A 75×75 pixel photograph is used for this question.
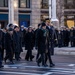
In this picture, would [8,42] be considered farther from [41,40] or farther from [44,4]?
[44,4]

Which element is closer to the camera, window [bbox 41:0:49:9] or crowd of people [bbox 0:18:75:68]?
crowd of people [bbox 0:18:75:68]

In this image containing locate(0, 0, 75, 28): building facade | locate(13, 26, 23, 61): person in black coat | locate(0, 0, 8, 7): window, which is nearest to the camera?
locate(13, 26, 23, 61): person in black coat

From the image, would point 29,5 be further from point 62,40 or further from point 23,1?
point 62,40

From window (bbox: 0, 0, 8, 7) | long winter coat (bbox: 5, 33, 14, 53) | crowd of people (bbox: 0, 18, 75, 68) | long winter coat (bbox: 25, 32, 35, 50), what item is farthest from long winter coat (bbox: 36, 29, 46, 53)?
window (bbox: 0, 0, 8, 7)

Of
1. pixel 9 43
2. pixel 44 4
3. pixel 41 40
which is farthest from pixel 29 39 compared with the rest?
pixel 44 4

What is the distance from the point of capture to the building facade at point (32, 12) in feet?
148

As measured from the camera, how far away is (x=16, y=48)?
17.7 m

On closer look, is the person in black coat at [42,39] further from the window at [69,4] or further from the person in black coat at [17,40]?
the window at [69,4]

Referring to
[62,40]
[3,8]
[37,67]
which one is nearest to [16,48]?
[37,67]

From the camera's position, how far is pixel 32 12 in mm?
45656

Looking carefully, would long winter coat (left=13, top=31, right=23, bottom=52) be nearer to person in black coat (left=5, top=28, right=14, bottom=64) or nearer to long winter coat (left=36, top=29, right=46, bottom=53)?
person in black coat (left=5, top=28, right=14, bottom=64)

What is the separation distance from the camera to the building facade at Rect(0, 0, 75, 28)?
45.1 metres

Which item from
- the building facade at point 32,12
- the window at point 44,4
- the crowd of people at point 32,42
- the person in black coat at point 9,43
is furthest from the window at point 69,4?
the person in black coat at point 9,43

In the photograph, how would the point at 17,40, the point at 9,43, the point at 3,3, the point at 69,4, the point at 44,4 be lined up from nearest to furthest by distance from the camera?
the point at 9,43, the point at 17,40, the point at 3,3, the point at 69,4, the point at 44,4
